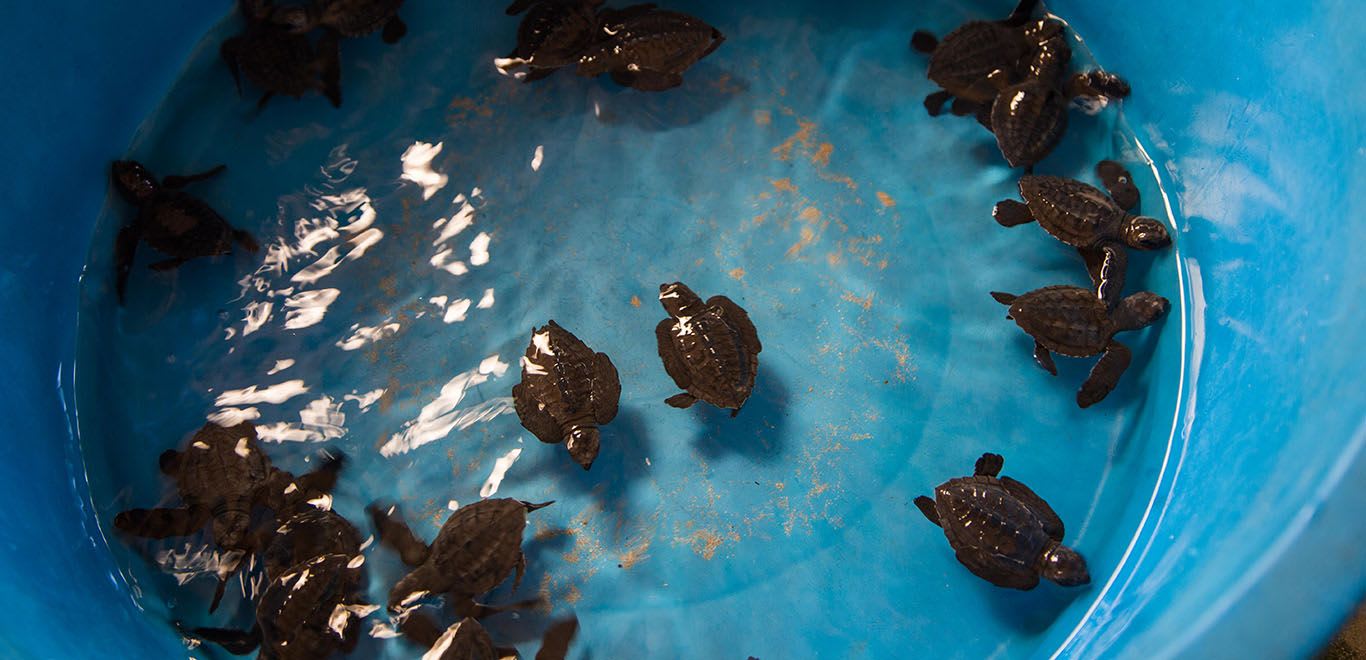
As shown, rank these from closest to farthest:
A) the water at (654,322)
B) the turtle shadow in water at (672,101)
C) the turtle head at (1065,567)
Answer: the turtle head at (1065,567) < the water at (654,322) < the turtle shadow in water at (672,101)

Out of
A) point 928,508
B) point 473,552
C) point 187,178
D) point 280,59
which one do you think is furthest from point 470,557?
point 280,59

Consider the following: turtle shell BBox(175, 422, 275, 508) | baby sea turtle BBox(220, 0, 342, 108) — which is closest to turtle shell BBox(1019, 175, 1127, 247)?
baby sea turtle BBox(220, 0, 342, 108)

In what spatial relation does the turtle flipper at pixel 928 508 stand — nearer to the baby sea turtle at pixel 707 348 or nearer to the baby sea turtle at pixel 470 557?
the baby sea turtle at pixel 707 348

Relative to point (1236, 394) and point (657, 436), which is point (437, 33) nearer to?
point (657, 436)

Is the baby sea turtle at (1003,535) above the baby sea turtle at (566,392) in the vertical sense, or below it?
below

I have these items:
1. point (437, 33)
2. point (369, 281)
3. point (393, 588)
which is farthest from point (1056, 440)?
point (437, 33)

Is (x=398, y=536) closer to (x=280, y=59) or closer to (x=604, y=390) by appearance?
(x=604, y=390)

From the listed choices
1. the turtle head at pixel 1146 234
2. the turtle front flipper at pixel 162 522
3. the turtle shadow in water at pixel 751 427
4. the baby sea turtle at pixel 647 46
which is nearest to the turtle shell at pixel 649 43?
the baby sea turtle at pixel 647 46

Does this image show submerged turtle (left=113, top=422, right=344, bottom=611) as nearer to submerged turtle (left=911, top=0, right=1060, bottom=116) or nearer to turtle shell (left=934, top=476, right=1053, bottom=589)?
turtle shell (left=934, top=476, right=1053, bottom=589)
